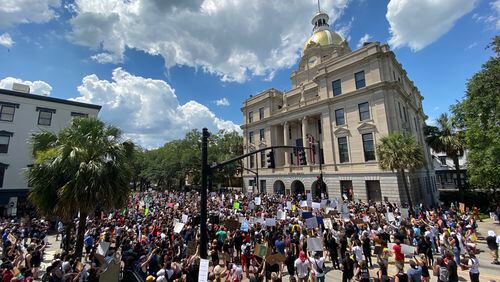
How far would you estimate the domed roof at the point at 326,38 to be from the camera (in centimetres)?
4541

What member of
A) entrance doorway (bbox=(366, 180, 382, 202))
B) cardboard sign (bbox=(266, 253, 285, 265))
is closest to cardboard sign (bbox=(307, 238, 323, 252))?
cardboard sign (bbox=(266, 253, 285, 265))

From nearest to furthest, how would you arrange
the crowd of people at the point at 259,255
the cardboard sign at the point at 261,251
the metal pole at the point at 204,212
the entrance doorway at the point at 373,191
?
1. the crowd of people at the point at 259,255
2. the metal pole at the point at 204,212
3. the cardboard sign at the point at 261,251
4. the entrance doorway at the point at 373,191

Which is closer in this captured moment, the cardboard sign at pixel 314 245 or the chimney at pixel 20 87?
the cardboard sign at pixel 314 245

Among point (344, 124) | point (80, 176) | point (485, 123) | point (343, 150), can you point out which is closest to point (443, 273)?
point (80, 176)

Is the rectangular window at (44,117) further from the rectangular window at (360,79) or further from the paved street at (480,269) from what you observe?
the rectangular window at (360,79)

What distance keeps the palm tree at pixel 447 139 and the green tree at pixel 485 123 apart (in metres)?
7.88

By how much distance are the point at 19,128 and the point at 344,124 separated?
38864 millimetres

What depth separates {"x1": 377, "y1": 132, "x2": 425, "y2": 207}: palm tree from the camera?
23.6 meters

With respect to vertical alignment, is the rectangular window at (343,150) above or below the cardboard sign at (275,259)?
above

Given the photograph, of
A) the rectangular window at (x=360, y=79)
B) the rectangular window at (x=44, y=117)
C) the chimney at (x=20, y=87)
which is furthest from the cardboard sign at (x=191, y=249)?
the chimney at (x=20, y=87)

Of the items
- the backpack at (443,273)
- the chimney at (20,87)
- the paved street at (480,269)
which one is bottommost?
the paved street at (480,269)

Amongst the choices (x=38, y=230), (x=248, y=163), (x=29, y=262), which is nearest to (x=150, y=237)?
(x=29, y=262)

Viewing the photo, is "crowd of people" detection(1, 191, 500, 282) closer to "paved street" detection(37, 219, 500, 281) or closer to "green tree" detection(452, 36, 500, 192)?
"paved street" detection(37, 219, 500, 281)

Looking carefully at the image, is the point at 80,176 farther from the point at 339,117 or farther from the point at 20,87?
the point at 339,117
